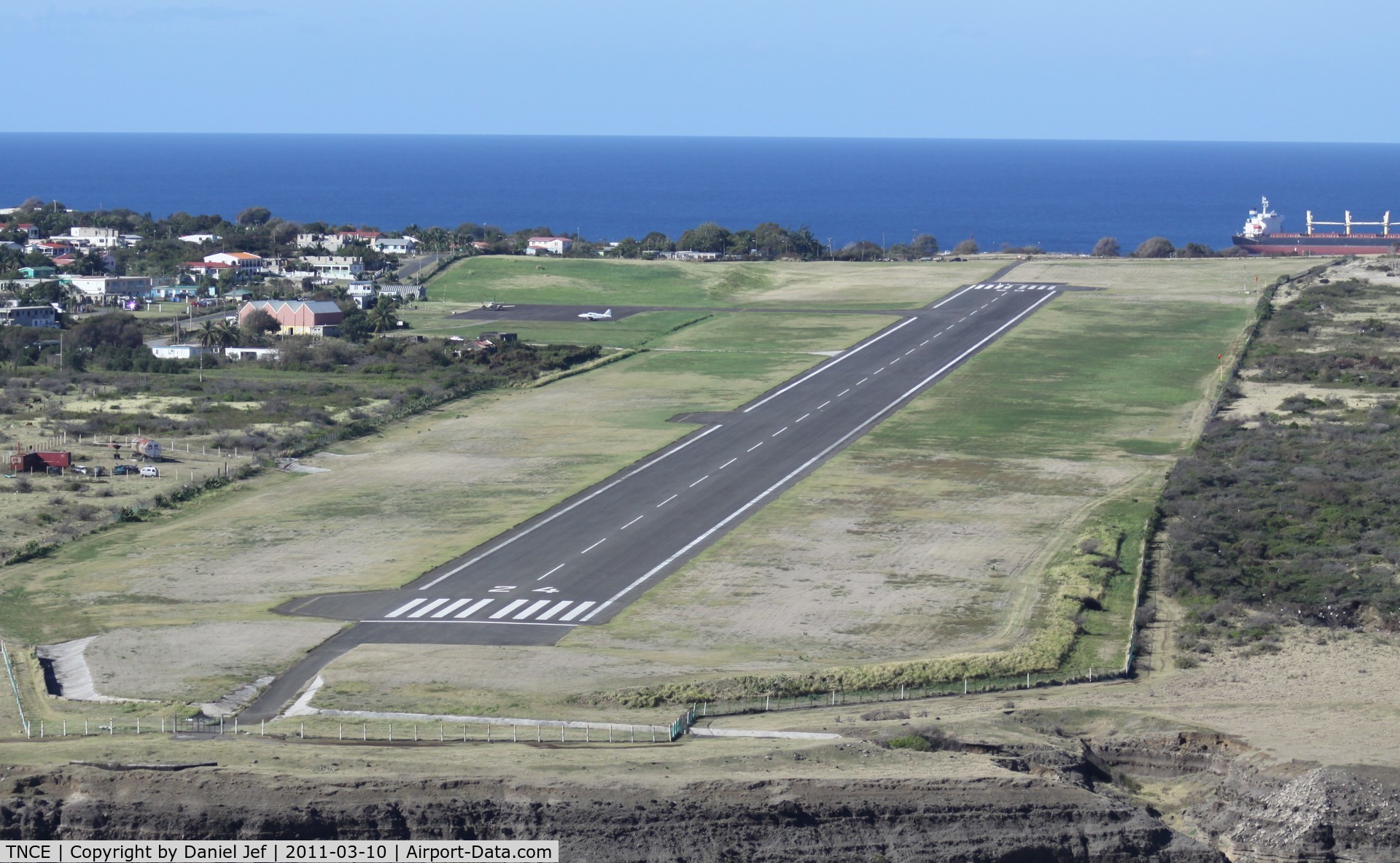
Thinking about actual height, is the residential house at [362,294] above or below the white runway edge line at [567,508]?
above

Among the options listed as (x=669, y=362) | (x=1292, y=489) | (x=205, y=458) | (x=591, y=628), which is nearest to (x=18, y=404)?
(x=205, y=458)

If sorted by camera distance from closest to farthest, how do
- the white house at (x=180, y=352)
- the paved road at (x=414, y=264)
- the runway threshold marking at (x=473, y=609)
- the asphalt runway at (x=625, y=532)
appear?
the asphalt runway at (x=625, y=532) < the runway threshold marking at (x=473, y=609) < the white house at (x=180, y=352) < the paved road at (x=414, y=264)

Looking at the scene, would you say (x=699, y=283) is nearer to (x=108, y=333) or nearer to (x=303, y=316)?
(x=303, y=316)

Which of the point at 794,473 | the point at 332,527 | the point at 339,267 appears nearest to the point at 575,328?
the point at 339,267

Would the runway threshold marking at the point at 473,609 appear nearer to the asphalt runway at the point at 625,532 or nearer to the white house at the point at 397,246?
the asphalt runway at the point at 625,532

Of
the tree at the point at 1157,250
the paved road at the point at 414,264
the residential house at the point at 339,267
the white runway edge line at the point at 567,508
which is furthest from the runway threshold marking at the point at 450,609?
the tree at the point at 1157,250

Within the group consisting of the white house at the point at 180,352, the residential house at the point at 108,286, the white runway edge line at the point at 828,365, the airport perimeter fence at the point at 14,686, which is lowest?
the airport perimeter fence at the point at 14,686

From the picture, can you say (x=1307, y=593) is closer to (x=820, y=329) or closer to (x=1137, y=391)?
(x=1137, y=391)
